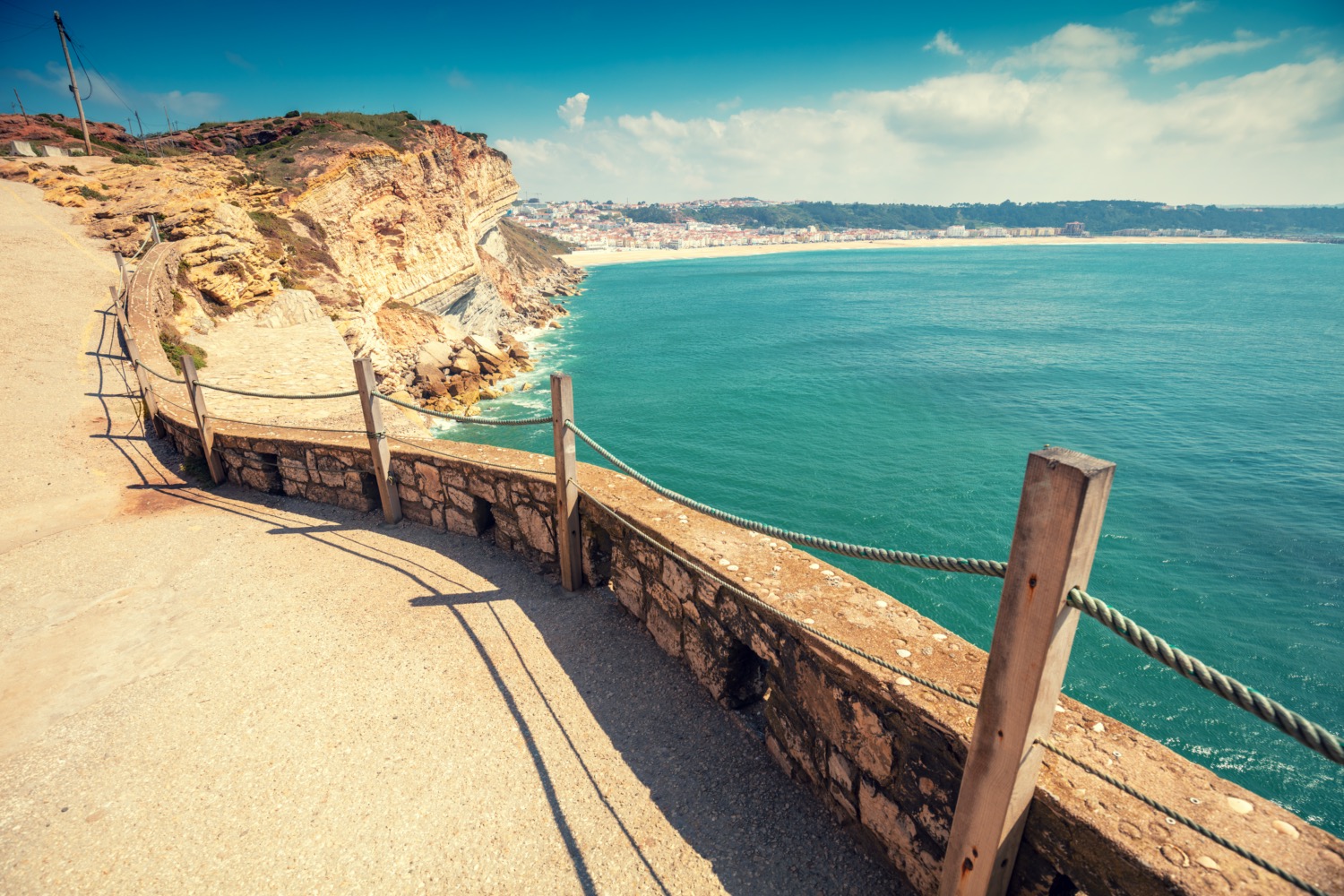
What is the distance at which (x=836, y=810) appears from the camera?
10.7 feet

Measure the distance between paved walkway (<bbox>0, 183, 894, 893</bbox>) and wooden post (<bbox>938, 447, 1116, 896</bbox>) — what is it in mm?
968

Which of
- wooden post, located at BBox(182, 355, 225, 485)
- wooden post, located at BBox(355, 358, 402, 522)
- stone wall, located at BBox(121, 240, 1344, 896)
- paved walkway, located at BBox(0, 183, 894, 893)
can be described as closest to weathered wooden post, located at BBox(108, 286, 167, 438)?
wooden post, located at BBox(182, 355, 225, 485)

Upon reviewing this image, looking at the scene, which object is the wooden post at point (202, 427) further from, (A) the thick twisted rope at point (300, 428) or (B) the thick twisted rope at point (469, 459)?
(B) the thick twisted rope at point (469, 459)

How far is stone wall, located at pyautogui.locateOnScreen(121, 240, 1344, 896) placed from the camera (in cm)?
196

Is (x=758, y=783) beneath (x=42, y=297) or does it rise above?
beneath

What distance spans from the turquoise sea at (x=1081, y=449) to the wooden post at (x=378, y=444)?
1073 centimetres

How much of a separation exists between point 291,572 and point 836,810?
543cm

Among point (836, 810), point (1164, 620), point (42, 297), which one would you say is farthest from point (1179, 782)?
point (42, 297)

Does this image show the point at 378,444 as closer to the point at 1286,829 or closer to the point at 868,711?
the point at 868,711

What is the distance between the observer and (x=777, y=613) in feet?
10.6

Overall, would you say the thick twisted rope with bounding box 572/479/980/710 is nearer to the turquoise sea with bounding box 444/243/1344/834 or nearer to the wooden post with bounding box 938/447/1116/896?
the wooden post with bounding box 938/447/1116/896

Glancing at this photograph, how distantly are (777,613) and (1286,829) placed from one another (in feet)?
6.41

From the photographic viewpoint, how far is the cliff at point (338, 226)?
57.1 ft

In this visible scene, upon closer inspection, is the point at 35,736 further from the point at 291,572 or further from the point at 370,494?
the point at 370,494
